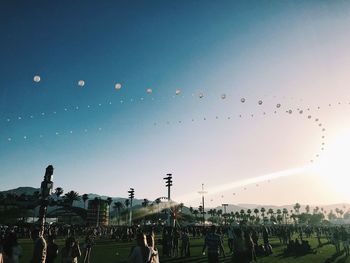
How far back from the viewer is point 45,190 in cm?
5841

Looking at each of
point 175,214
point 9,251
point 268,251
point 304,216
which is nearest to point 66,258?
point 9,251

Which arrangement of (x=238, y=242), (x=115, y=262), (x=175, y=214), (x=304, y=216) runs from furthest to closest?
(x=304, y=216) → (x=175, y=214) → (x=115, y=262) → (x=238, y=242)

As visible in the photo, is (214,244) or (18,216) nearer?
(214,244)

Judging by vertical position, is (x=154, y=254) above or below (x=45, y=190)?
below

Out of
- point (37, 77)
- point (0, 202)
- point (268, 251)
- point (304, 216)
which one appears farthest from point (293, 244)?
point (304, 216)

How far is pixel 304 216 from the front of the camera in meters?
200

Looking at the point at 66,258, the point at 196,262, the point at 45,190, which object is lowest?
the point at 196,262

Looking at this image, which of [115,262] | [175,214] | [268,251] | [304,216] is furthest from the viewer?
[304,216]

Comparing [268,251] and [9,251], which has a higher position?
[9,251]

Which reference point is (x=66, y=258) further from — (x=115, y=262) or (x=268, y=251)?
(x=268, y=251)

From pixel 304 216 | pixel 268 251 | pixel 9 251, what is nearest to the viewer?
pixel 9 251

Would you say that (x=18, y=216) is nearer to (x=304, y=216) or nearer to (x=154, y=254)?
(x=154, y=254)

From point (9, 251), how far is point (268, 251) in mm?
17218

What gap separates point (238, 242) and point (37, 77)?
1156 centimetres
